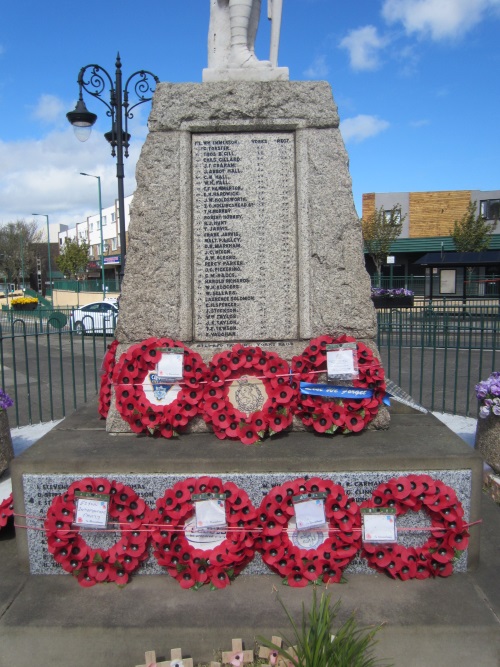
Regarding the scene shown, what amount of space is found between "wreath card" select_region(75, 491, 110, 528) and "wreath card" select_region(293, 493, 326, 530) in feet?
3.30

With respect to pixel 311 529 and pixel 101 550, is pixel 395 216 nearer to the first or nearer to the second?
pixel 311 529

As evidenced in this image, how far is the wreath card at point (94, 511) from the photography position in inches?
112

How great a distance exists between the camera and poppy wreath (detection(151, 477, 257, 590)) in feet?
9.21

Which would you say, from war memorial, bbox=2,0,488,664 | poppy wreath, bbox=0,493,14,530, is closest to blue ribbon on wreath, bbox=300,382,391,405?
war memorial, bbox=2,0,488,664

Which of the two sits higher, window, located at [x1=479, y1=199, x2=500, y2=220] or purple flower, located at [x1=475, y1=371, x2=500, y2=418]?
window, located at [x1=479, y1=199, x2=500, y2=220]

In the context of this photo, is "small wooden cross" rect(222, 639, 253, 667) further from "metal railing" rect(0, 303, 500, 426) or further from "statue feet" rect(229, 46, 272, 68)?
"metal railing" rect(0, 303, 500, 426)

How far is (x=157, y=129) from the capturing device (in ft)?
11.9

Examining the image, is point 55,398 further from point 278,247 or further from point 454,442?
point 454,442

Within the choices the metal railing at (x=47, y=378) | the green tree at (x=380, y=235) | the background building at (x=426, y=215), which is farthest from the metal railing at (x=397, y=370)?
the background building at (x=426, y=215)

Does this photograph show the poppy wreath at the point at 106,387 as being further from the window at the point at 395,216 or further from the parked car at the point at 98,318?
the window at the point at 395,216

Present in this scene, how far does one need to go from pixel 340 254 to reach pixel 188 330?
45.7 inches

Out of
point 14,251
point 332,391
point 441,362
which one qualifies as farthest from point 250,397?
point 14,251

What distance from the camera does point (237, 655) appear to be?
2340mm

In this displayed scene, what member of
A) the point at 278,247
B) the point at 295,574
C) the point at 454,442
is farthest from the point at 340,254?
the point at 295,574
